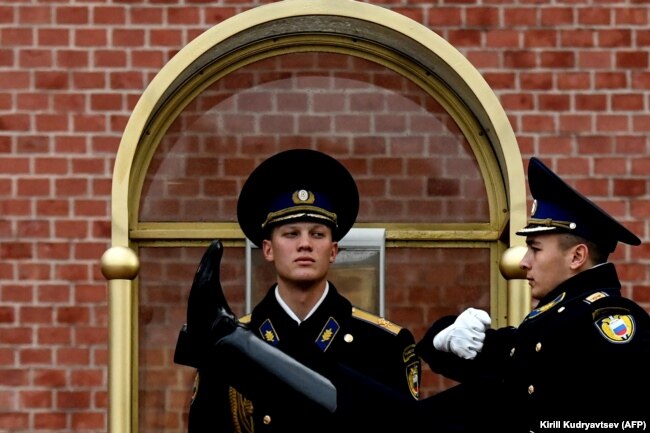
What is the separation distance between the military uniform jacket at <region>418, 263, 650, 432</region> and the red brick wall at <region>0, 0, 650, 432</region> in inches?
65.1

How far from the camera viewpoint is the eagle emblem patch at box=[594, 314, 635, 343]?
5016 mm

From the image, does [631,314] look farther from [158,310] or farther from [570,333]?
[158,310]

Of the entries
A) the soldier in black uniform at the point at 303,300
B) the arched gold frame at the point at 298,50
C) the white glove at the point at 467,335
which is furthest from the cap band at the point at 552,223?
the arched gold frame at the point at 298,50

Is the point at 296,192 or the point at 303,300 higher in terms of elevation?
the point at 296,192

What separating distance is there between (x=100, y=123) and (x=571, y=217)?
2.23 metres

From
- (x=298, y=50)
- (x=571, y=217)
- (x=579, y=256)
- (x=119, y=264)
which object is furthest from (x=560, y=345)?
(x=298, y=50)

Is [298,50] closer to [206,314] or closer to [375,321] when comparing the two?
[375,321]

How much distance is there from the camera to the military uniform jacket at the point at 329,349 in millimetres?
5617

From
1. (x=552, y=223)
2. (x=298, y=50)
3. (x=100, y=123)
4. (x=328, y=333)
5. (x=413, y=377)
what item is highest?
(x=298, y=50)

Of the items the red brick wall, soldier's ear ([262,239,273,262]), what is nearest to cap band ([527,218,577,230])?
soldier's ear ([262,239,273,262])

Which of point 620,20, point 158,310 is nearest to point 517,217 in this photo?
point 620,20

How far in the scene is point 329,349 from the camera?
18.7ft

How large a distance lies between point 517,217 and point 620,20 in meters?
0.98

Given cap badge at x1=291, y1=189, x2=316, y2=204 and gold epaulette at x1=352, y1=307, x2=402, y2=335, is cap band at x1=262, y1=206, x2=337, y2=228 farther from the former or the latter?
gold epaulette at x1=352, y1=307, x2=402, y2=335
